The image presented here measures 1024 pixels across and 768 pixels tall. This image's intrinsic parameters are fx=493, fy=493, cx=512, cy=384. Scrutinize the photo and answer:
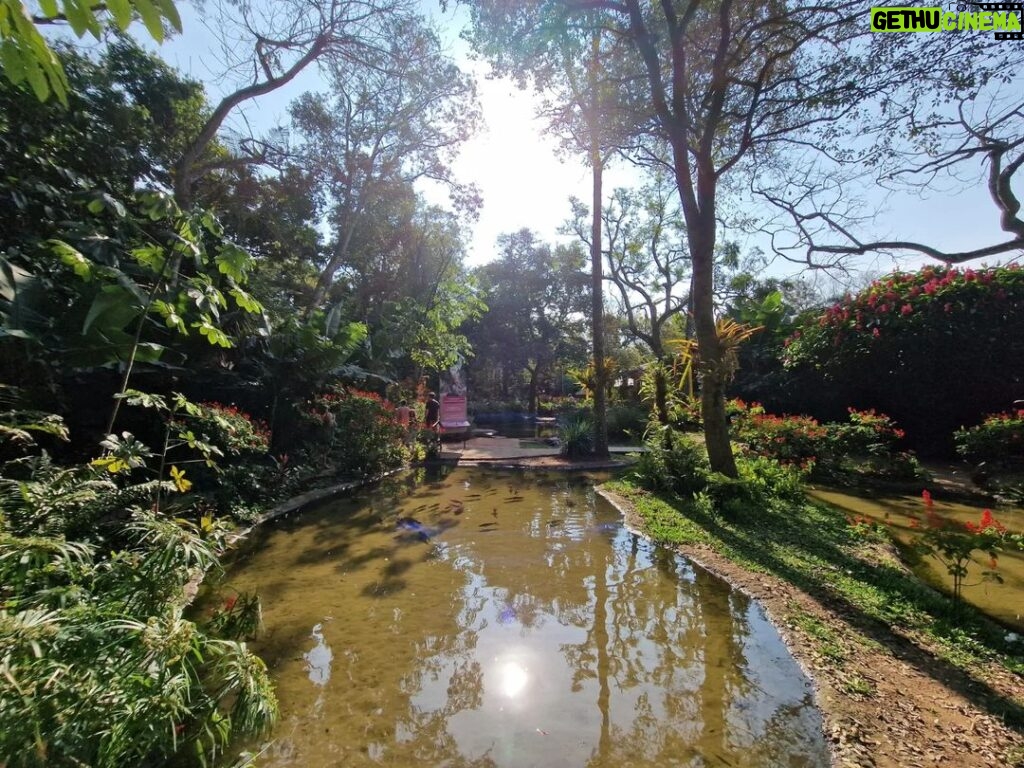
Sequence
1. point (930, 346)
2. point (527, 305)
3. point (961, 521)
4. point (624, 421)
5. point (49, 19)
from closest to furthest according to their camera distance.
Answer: point (49, 19), point (961, 521), point (930, 346), point (624, 421), point (527, 305)

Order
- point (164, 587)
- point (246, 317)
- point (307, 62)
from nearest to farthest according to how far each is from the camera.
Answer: point (164, 587) < point (246, 317) < point (307, 62)

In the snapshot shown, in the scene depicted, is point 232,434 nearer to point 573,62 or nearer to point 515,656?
point 515,656

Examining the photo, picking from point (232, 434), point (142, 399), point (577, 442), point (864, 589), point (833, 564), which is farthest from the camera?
point (577, 442)

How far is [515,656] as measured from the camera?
145 inches

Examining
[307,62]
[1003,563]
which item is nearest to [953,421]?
[1003,563]

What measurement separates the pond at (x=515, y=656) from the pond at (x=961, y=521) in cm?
203

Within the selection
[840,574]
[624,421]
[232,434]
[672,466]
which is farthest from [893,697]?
[624,421]

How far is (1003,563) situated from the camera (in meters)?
5.03

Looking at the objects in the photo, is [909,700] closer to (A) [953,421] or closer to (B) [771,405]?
(A) [953,421]

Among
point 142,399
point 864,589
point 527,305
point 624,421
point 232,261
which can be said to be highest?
point 527,305

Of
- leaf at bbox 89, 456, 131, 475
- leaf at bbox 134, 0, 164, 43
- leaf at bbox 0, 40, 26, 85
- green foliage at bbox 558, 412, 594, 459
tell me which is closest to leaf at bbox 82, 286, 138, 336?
leaf at bbox 89, 456, 131, 475

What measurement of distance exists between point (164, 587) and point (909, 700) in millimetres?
4316

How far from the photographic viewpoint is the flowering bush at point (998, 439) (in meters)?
7.75

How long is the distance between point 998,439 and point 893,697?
7.53 metres
